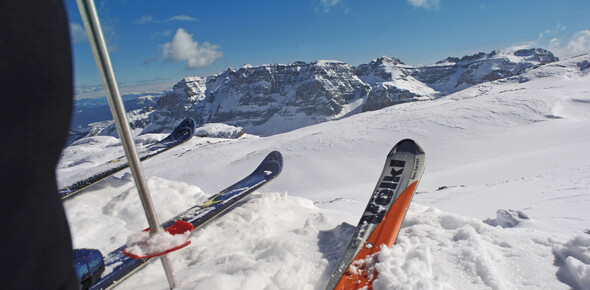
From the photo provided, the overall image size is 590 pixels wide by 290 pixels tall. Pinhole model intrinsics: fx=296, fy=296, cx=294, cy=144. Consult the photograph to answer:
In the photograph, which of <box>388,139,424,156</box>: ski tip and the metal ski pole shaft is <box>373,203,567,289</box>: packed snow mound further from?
the metal ski pole shaft

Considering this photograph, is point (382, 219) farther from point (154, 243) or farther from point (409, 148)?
point (154, 243)

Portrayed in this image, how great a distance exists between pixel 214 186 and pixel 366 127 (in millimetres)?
11900

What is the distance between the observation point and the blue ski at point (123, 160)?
184 inches

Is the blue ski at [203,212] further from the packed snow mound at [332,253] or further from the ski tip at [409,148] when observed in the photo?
the ski tip at [409,148]

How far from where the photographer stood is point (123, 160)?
584cm

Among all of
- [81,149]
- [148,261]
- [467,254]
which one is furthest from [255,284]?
[81,149]

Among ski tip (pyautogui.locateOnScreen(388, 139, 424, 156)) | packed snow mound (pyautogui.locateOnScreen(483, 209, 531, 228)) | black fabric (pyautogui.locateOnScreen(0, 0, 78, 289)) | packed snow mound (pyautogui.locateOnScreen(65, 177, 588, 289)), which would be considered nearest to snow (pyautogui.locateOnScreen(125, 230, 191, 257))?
black fabric (pyautogui.locateOnScreen(0, 0, 78, 289))

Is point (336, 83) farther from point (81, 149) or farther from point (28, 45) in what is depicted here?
point (28, 45)

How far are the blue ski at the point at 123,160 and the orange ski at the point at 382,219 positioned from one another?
2733 millimetres

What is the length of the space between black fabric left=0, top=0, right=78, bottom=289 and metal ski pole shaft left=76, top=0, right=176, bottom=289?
496mm

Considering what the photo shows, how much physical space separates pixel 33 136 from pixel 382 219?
303 cm

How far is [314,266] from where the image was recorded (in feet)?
8.96

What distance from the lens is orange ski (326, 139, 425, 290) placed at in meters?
2.46

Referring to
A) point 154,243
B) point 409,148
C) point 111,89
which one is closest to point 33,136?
point 111,89
